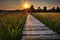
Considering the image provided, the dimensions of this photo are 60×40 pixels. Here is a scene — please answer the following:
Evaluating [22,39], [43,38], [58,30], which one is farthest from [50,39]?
[58,30]

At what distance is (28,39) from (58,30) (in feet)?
10.6

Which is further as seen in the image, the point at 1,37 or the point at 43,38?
the point at 43,38

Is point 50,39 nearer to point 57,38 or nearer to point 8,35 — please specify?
point 57,38

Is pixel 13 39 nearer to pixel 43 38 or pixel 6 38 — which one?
pixel 6 38

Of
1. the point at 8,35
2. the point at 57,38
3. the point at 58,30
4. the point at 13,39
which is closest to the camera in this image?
the point at 13,39

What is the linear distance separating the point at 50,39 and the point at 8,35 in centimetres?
184

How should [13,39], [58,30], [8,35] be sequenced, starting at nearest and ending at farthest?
[13,39] < [8,35] < [58,30]

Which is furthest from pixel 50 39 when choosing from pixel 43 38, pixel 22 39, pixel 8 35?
pixel 8 35

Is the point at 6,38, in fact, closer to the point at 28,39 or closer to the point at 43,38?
the point at 28,39

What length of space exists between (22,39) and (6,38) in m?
1.03

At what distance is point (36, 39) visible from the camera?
10094 mm

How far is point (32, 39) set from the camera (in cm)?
1009

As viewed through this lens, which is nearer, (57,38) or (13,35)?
(13,35)

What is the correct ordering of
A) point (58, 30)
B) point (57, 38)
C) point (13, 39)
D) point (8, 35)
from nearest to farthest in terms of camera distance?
point (13, 39), point (8, 35), point (57, 38), point (58, 30)
